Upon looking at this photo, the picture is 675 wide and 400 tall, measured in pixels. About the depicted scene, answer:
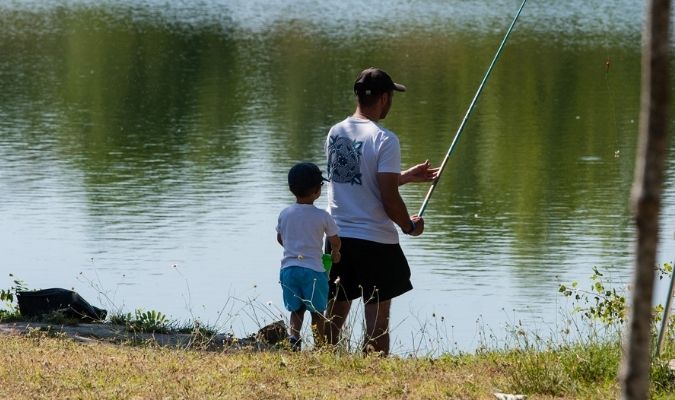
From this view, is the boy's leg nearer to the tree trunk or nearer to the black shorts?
the black shorts

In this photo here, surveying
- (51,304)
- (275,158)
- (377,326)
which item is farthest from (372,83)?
(275,158)

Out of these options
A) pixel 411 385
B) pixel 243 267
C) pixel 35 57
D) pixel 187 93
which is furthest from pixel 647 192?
pixel 35 57

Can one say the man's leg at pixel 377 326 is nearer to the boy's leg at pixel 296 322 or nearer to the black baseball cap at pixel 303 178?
the boy's leg at pixel 296 322

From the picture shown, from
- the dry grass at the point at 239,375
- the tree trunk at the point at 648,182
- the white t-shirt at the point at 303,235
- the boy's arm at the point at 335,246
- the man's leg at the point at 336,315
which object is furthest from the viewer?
the man's leg at the point at 336,315

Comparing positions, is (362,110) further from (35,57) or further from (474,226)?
(35,57)

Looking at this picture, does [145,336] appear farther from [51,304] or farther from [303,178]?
[303,178]

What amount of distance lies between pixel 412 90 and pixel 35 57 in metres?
9.36

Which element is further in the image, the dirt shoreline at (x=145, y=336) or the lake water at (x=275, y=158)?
the lake water at (x=275, y=158)

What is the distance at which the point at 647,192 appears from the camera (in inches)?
106

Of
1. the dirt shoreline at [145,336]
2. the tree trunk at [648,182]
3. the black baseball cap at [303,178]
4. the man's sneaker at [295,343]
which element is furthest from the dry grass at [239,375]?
the tree trunk at [648,182]

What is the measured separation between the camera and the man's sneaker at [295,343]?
6141mm

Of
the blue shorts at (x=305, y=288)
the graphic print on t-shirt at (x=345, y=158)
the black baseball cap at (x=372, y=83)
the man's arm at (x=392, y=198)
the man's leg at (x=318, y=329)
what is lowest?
the man's leg at (x=318, y=329)

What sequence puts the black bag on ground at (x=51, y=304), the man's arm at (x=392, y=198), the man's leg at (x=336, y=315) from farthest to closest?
the black bag on ground at (x=51, y=304)
the man's leg at (x=336, y=315)
the man's arm at (x=392, y=198)

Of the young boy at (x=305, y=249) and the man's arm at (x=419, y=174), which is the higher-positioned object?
the man's arm at (x=419, y=174)
